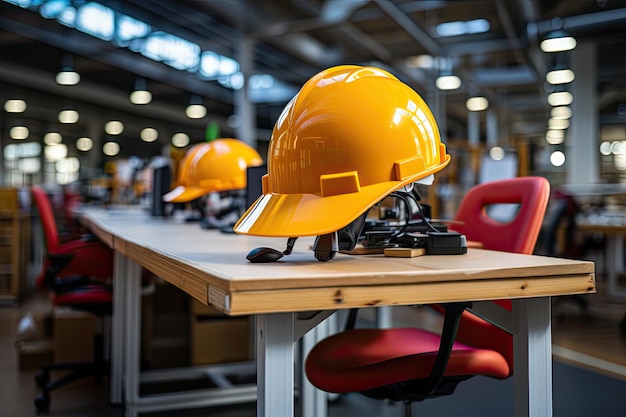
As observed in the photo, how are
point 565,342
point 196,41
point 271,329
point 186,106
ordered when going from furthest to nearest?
point 186,106 < point 196,41 < point 565,342 < point 271,329

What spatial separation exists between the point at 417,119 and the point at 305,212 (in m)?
0.30

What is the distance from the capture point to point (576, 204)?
15.7 feet

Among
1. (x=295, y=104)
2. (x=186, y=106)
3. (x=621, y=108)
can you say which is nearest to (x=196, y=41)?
(x=186, y=106)

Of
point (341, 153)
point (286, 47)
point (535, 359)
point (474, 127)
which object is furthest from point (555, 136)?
point (341, 153)

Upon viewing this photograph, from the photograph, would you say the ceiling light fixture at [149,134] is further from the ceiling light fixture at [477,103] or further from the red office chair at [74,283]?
the red office chair at [74,283]

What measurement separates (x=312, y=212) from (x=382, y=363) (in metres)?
0.49

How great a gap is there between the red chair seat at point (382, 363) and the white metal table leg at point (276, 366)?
453mm

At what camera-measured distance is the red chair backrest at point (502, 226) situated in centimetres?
156

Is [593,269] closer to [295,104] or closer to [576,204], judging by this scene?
[295,104]

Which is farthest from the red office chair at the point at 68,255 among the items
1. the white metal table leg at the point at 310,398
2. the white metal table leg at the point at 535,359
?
the white metal table leg at the point at 535,359

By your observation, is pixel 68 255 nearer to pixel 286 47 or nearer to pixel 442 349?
pixel 442 349

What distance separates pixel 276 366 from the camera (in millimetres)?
979

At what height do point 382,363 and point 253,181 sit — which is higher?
point 253,181

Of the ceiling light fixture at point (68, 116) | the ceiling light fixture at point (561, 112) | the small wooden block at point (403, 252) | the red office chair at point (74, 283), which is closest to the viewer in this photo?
the small wooden block at point (403, 252)
